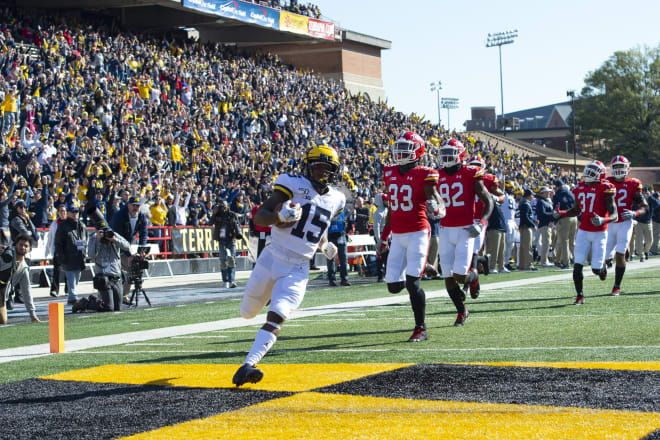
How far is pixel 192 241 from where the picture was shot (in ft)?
73.6

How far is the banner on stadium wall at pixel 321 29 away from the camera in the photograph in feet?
144

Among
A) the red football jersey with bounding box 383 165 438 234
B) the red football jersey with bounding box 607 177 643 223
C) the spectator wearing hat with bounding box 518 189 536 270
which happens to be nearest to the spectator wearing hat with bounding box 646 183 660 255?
the spectator wearing hat with bounding box 518 189 536 270

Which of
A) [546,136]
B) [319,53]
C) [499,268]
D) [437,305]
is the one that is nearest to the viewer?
[437,305]

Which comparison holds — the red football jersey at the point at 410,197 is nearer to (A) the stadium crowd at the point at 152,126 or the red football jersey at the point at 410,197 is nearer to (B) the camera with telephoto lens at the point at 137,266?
(B) the camera with telephoto lens at the point at 137,266

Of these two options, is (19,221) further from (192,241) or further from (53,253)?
(192,241)

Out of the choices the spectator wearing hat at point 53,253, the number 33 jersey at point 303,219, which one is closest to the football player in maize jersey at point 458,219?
the number 33 jersey at point 303,219

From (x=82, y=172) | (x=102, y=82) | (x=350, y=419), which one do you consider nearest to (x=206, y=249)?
(x=82, y=172)

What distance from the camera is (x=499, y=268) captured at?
20469mm

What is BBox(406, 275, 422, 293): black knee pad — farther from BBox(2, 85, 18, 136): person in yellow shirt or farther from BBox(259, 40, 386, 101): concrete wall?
BBox(259, 40, 386, 101): concrete wall

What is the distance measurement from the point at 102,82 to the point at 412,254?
62.4 feet

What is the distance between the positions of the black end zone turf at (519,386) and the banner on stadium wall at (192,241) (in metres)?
15.7

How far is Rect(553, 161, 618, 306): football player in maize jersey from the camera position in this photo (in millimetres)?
11773

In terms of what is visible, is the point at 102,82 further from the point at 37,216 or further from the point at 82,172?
the point at 37,216

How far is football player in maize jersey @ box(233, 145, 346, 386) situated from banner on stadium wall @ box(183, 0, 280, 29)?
30084 mm
